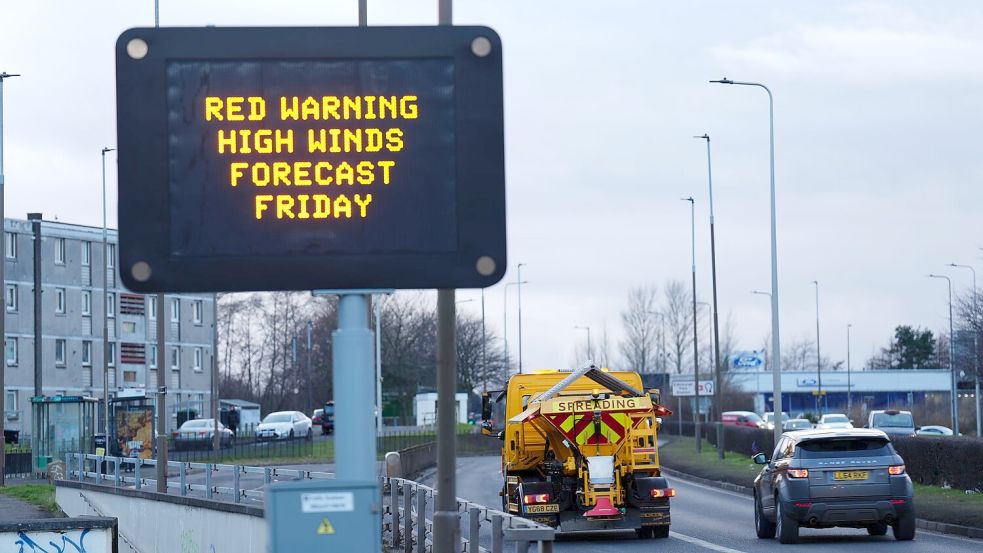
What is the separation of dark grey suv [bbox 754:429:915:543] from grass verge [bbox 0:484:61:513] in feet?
53.9

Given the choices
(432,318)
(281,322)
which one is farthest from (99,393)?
(281,322)

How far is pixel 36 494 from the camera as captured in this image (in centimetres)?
3897

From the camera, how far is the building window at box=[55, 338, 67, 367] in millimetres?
92250

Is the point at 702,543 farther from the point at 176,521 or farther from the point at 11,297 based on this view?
the point at 11,297

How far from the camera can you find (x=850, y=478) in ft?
74.4

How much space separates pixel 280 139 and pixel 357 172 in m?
0.40

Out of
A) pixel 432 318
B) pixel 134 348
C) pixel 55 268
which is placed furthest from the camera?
pixel 432 318

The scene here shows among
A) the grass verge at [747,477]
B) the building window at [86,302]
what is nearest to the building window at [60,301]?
the building window at [86,302]

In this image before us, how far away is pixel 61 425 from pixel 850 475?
3203cm

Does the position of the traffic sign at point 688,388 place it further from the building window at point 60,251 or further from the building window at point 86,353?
the building window at point 86,353

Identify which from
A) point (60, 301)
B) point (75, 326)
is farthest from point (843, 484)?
point (75, 326)

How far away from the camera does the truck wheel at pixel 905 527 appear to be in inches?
901

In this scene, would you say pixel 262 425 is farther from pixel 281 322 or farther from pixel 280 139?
pixel 280 139

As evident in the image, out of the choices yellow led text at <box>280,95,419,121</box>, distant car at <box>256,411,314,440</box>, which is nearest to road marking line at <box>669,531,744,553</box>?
yellow led text at <box>280,95,419,121</box>
